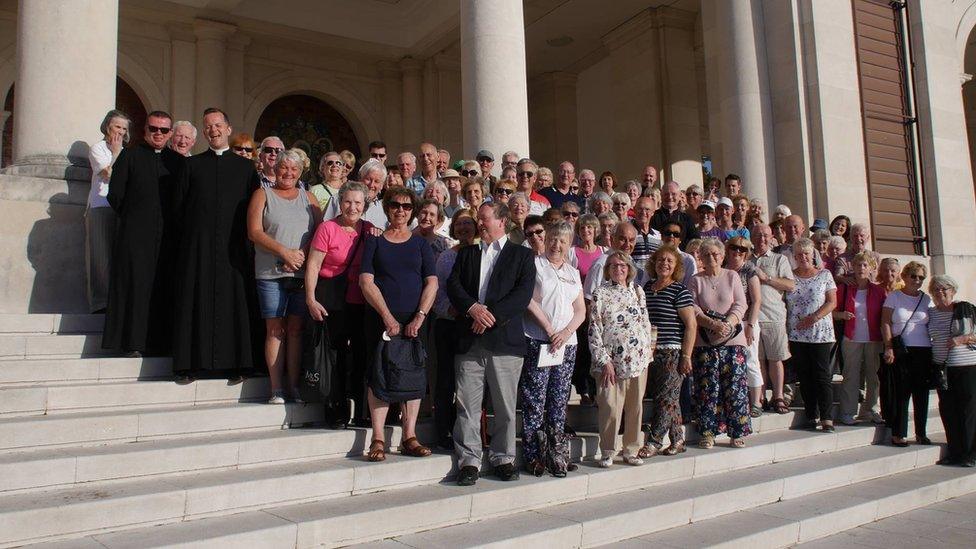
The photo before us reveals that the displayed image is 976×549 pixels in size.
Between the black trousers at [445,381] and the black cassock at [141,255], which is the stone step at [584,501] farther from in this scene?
the black cassock at [141,255]

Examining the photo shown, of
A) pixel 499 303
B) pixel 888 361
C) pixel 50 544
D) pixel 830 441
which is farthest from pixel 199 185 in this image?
pixel 888 361

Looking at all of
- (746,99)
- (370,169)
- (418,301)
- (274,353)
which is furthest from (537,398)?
(746,99)

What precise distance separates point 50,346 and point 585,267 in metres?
4.04

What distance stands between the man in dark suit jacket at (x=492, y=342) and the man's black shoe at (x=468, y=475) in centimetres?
1

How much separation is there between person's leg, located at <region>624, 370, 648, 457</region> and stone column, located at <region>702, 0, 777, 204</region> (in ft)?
23.1

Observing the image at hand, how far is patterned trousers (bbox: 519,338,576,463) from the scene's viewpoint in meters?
5.16

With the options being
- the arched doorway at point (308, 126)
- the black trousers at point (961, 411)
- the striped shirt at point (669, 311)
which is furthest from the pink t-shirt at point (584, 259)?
the arched doorway at point (308, 126)

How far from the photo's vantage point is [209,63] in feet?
45.5

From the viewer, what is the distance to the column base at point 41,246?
6.29 m

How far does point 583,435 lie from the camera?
6.01 m

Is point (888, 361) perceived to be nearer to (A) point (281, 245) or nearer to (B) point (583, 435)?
(B) point (583, 435)

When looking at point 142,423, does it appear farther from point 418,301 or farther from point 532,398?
point 532,398

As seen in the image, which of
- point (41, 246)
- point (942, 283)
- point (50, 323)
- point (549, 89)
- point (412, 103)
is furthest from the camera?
point (549, 89)

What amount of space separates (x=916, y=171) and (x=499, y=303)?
1082 cm
